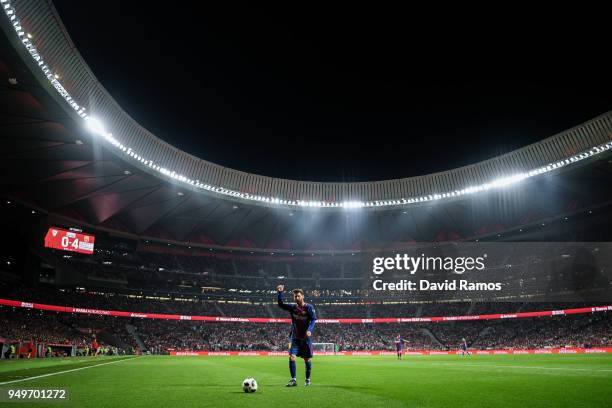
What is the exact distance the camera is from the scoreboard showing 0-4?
46.2 m

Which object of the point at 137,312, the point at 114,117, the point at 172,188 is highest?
the point at 114,117

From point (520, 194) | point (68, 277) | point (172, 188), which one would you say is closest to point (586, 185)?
point (520, 194)

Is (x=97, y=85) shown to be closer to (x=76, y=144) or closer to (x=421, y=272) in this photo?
(x=76, y=144)

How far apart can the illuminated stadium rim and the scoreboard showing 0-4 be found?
1263 centimetres

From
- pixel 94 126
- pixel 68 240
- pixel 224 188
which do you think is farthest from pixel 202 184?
pixel 94 126

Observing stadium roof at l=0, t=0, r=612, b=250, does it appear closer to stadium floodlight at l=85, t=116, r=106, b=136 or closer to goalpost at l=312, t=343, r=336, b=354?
stadium floodlight at l=85, t=116, r=106, b=136

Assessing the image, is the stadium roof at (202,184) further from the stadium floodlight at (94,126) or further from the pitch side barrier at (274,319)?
the pitch side barrier at (274,319)

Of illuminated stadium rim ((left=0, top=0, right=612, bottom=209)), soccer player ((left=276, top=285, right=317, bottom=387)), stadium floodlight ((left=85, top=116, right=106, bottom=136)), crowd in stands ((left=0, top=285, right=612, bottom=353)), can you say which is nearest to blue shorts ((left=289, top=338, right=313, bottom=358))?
soccer player ((left=276, top=285, right=317, bottom=387))

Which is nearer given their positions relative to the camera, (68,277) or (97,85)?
(97,85)

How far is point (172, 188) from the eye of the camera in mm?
46750

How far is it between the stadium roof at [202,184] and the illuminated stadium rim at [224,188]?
0.34 feet

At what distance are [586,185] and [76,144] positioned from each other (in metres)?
44.0

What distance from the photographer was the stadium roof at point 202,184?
96.4ft

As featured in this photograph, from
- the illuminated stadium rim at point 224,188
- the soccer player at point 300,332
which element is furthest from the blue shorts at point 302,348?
the illuminated stadium rim at point 224,188
